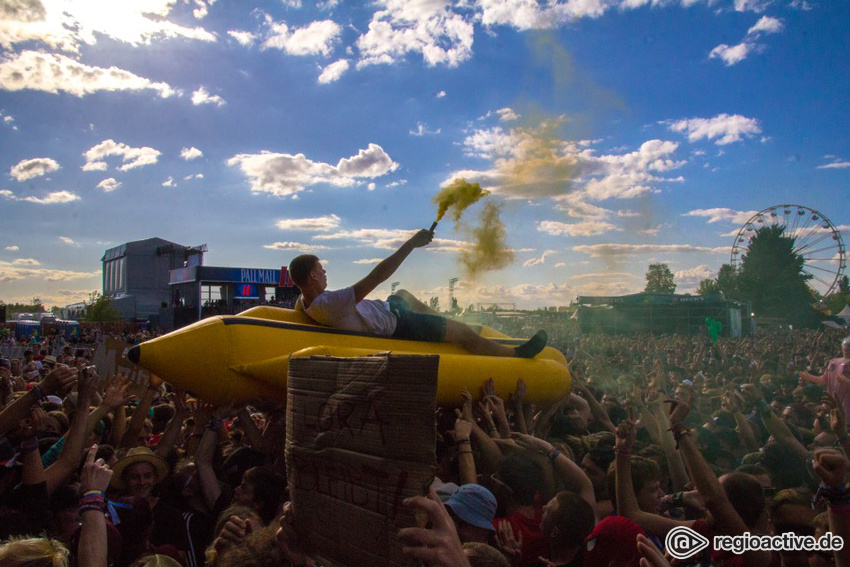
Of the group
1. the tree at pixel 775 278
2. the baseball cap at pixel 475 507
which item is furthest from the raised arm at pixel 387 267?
the tree at pixel 775 278

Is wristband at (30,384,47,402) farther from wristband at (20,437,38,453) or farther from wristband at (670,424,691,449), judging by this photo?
wristband at (670,424,691,449)

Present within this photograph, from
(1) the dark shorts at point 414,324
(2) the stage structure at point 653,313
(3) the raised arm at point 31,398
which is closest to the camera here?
(3) the raised arm at point 31,398

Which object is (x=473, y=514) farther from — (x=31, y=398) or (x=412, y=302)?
(x=412, y=302)

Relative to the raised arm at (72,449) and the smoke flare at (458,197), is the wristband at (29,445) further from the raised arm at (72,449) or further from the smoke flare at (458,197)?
the smoke flare at (458,197)

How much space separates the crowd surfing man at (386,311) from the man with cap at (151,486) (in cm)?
177

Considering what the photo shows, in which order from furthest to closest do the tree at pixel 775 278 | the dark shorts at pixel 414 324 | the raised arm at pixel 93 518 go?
the tree at pixel 775 278
the dark shorts at pixel 414 324
the raised arm at pixel 93 518

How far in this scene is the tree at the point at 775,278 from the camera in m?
51.0

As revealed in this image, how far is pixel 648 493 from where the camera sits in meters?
3.26

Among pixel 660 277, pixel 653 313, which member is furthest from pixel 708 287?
pixel 653 313

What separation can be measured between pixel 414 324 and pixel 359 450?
3.63m

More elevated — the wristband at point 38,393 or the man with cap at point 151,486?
the wristband at point 38,393

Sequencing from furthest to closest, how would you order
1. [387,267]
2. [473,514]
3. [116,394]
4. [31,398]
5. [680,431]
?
1. [387,267]
2. [116,394]
3. [31,398]
4. [680,431]
5. [473,514]

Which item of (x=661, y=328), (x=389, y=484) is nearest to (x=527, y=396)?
(x=389, y=484)

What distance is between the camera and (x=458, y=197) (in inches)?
207
